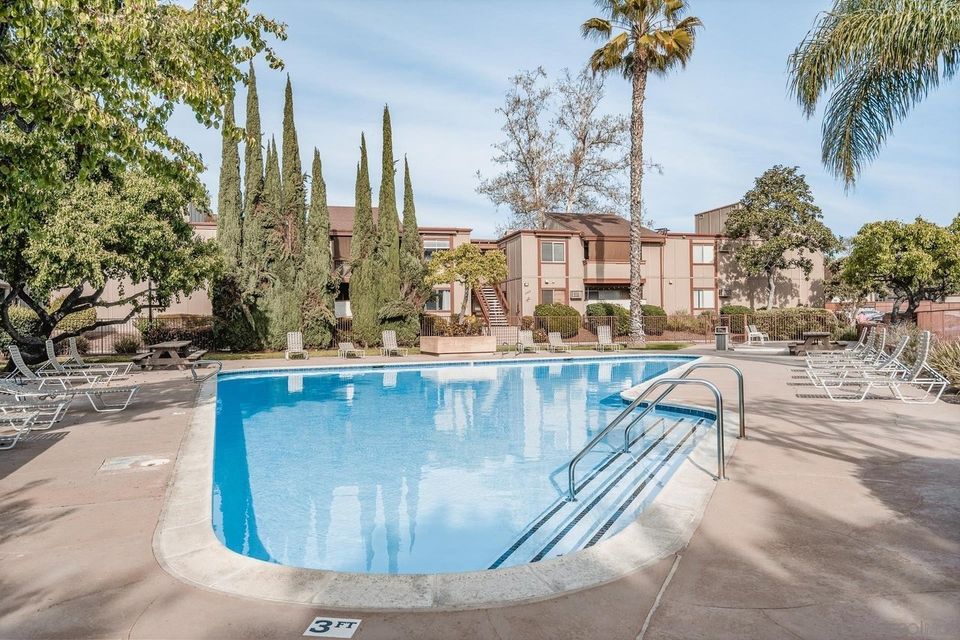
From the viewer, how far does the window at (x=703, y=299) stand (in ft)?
123

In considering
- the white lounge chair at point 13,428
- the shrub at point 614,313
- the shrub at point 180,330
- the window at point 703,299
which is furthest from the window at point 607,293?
the white lounge chair at point 13,428

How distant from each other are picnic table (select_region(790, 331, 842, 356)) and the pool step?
13.1m

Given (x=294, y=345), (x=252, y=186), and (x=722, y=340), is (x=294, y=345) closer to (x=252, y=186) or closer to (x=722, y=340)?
(x=252, y=186)

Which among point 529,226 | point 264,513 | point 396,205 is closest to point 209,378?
point 264,513

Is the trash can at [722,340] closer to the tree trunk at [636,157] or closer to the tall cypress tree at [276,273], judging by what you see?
the tree trunk at [636,157]

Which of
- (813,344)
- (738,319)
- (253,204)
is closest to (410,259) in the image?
(253,204)

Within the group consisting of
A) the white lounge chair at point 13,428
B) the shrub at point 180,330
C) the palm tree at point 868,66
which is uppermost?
the palm tree at point 868,66

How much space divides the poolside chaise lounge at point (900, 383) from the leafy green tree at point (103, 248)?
14353mm

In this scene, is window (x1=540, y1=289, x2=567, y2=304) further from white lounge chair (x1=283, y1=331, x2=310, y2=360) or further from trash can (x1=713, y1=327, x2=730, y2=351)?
white lounge chair (x1=283, y1=331, x2=310, y2=360)

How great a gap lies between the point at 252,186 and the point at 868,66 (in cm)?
2222

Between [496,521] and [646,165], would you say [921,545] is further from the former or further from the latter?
[646,165]

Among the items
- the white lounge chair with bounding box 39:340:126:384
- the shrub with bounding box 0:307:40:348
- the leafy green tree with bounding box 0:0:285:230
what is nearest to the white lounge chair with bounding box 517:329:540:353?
the white lounge chair with bounding box 39:340:126:384

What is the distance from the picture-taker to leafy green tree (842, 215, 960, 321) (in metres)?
26.2

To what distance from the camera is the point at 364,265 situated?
91.5 feet
